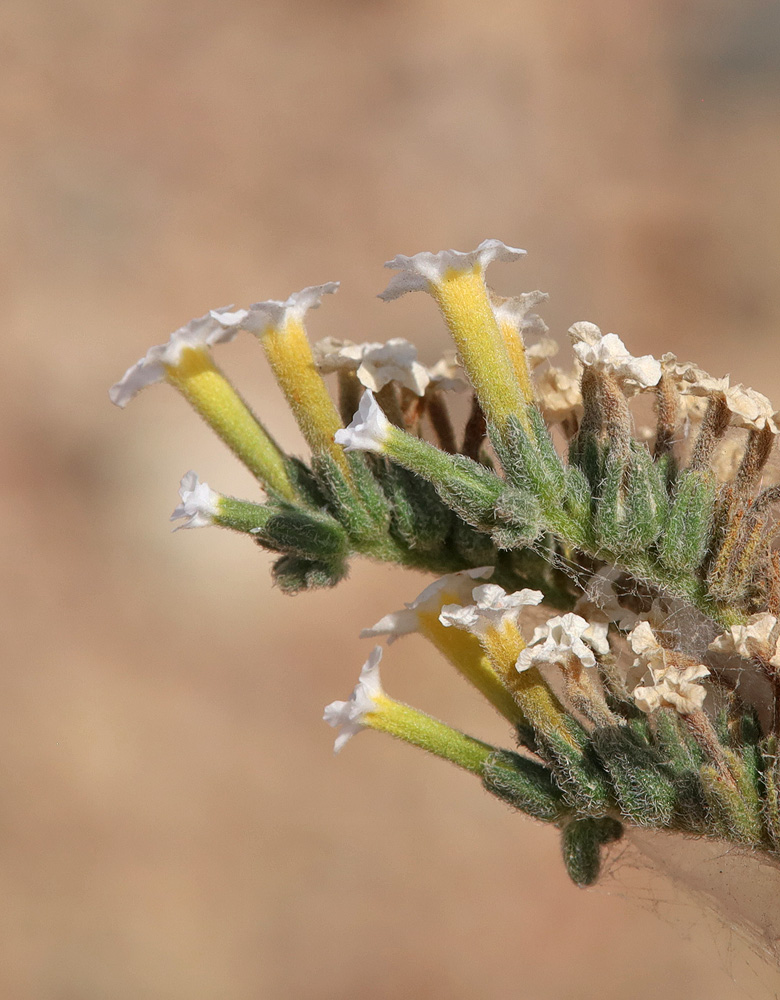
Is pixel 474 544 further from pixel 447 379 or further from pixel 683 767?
pixel 683 767

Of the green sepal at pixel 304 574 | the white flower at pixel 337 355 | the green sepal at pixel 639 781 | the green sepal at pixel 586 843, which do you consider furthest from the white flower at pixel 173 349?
the green sepal at pixel 586 843

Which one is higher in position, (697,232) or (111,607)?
(697,232)

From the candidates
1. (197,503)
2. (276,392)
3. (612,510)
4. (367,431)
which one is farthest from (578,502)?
(276,392)

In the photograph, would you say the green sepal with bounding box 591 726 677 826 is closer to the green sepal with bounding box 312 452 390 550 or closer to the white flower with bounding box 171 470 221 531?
the green sepal with bounding box 312 452 390 550

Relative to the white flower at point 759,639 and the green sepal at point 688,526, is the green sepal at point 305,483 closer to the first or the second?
the green sepal at point 688,526

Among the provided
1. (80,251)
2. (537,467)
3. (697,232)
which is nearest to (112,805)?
(80,251)

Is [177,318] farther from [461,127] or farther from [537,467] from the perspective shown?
[537,467]

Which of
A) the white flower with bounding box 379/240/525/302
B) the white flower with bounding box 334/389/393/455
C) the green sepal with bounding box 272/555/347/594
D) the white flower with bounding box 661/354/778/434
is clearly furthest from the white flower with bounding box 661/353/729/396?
the green sepal with bounding box 272/555/347/594
